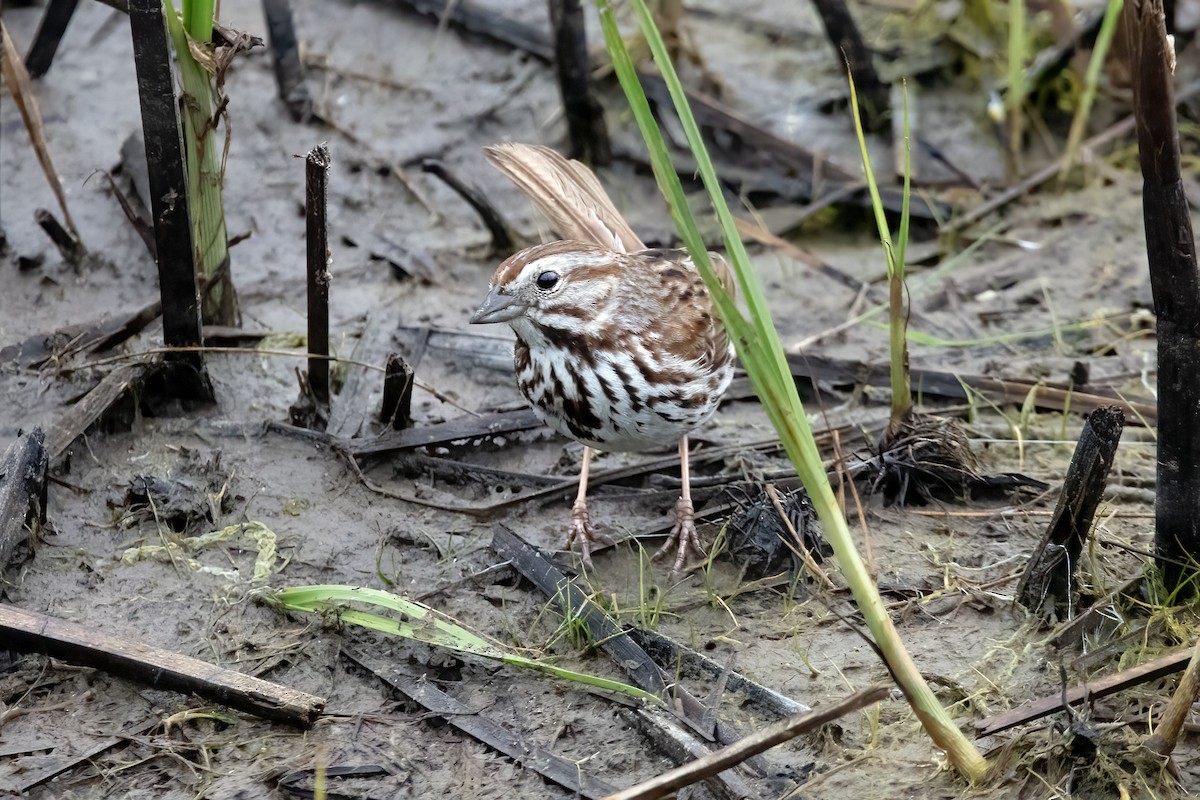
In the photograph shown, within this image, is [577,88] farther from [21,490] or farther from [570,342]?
[21,490]

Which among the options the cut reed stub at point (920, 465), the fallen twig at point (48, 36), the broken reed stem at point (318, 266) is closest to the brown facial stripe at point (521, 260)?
the broken reed stem at point (318, 266)

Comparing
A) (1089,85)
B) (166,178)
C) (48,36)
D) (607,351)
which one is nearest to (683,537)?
(607,351)

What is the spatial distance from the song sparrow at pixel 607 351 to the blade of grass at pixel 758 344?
Result: 137cm

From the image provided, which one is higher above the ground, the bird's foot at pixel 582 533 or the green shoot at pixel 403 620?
the bird's foot at pixel 582 533

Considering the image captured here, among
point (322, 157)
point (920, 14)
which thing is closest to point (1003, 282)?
point (920, 14)

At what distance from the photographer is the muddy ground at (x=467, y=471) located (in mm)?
3258

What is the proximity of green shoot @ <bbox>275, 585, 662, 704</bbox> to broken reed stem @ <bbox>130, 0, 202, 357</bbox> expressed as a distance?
3.91 feet

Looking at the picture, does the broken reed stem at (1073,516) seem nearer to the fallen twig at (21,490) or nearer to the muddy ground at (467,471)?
the muddy ground at (467,471)

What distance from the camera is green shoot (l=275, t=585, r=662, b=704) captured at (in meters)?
3.55

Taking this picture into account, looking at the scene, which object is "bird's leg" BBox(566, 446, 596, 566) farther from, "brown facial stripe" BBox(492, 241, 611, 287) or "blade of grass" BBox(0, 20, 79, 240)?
"blade of grass" BBox(0, 20, 79, 240)

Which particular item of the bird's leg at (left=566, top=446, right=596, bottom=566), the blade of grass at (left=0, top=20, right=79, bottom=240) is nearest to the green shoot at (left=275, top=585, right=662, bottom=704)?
the bird's leg at (left=566, top=446, right=596, bottom=566)

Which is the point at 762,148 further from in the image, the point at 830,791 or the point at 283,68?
the point at 830,791

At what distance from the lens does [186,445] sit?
14.8 ft

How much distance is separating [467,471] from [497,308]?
80 cm
